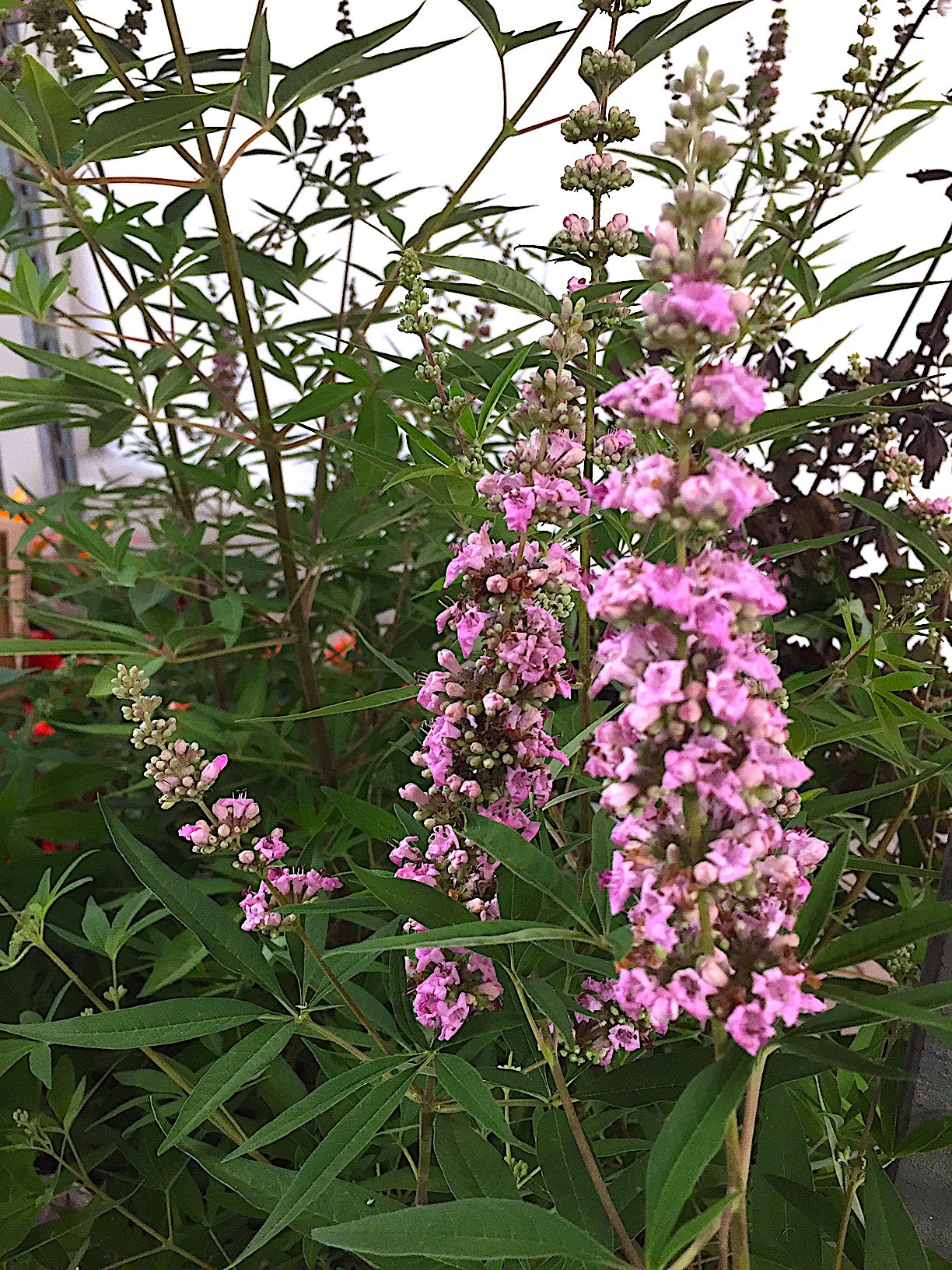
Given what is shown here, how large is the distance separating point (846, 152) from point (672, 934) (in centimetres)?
64

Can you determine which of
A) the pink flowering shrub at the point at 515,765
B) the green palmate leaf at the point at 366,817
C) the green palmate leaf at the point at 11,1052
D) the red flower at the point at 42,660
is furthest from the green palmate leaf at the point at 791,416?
the red flower at the point at 42,660

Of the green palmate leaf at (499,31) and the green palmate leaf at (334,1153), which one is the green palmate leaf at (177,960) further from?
the green palmate leaf at (499,31)

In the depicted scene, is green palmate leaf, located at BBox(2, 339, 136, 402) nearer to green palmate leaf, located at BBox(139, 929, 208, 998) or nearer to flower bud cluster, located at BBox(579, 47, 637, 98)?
green palmate leaf, located at BBox(139, 929, 208, 998)

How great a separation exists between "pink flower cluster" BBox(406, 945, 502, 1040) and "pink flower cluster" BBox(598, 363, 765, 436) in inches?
8.5

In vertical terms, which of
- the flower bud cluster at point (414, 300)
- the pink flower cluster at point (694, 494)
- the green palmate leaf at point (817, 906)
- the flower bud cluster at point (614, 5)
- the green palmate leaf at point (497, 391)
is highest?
the flower bud cluster at point (614, 5)

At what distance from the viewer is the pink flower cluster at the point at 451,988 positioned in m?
0.37

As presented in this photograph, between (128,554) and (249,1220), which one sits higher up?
(128,554)

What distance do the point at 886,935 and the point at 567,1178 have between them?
0.16 m

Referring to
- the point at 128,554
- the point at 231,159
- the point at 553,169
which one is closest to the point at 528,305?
the point at 231,159

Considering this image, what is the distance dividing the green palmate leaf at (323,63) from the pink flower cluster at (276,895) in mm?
441

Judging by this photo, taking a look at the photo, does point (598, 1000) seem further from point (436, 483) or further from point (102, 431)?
point (102, 431)

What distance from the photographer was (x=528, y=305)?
0.48 meters

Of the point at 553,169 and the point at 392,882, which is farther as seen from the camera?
the point at 553,169

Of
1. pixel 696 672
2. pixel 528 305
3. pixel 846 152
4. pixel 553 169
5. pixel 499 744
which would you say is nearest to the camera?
pixel 696 672
